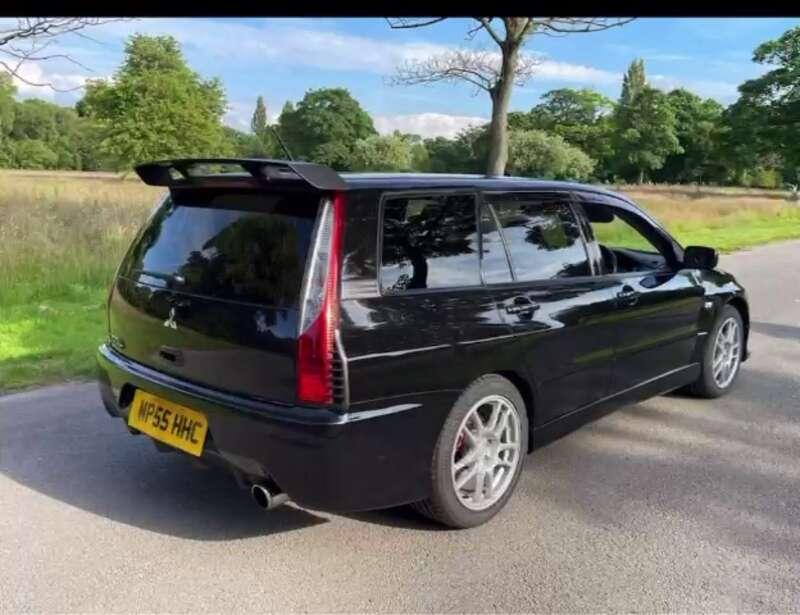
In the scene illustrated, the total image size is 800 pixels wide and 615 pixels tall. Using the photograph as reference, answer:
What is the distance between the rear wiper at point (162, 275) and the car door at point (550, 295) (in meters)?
1.39

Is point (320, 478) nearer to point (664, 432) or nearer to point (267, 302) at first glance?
point (267, 302)

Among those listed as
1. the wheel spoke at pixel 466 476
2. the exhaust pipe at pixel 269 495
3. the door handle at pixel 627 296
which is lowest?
the wheel spoke at pixel 466 476

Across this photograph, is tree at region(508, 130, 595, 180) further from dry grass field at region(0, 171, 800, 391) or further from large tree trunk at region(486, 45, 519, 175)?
dry grass field at region(0, 171, 800, 391)

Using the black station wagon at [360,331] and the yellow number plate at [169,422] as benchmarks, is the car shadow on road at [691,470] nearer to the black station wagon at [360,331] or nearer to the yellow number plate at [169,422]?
the black station wagon at [360,331]

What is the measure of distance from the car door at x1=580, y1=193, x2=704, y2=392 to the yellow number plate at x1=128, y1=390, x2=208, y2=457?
229cm

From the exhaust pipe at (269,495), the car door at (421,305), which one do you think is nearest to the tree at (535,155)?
the car door at (421,305)

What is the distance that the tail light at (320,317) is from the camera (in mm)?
2725

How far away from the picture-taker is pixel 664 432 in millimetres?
4469

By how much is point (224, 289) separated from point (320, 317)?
21.0 inches

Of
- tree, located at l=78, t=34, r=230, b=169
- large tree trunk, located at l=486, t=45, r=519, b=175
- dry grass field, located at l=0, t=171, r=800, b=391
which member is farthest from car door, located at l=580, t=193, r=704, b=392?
tree, located at l=78, t=34, r=230, b=169

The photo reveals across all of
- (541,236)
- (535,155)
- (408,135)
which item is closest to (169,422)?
(541,236)

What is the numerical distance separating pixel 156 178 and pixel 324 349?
1387 millimetres

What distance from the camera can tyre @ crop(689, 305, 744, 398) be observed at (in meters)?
5.00

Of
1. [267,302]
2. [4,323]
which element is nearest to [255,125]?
[4,323]
